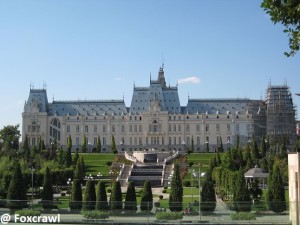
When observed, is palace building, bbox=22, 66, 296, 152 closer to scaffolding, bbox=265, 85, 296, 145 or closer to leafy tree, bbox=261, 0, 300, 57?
scaffolding, bbox=265, 85, 296, 145

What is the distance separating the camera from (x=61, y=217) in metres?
18.4

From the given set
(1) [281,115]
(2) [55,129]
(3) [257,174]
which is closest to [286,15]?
(3) [257,174]

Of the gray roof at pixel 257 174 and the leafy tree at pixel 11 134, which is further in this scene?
the leafy tree at pixel 11 134

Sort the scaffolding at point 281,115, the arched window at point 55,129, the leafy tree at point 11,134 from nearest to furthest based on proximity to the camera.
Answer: the leafy tree at point 11,134, the scaffolding at point 281,115, the arched window at point 55,129

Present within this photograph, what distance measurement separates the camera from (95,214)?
18.3 meters

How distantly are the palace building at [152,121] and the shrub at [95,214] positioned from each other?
69942mm

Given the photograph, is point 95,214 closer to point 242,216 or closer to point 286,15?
point 242,216

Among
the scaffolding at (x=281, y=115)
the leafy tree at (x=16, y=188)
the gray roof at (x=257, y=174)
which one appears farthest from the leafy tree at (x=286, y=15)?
the scaffolding at (x=281, y=115)

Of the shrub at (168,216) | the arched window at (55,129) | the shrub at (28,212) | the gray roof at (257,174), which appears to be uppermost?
the arched window at (55,129)

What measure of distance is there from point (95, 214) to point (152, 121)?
236 feet

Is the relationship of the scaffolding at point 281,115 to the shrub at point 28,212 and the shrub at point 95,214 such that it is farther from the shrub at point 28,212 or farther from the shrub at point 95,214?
the shrub at point 28,212

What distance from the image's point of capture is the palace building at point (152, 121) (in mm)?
89688

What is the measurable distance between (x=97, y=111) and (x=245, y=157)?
44.5 m

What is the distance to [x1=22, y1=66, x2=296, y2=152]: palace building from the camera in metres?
89.7
